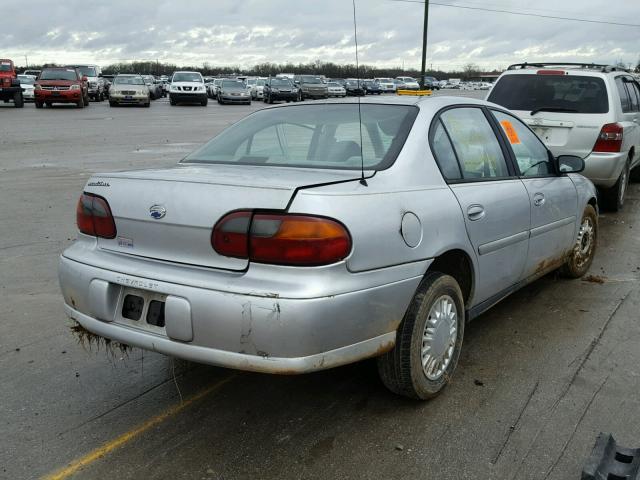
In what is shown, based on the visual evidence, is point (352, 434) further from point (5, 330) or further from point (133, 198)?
point (5, 330)

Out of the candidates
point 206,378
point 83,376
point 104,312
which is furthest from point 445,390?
point 83,376

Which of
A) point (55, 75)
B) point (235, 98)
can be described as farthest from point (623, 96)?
point (235, 98)

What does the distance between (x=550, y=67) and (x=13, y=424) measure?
25.6 feet

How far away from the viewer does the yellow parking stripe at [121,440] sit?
2.65m

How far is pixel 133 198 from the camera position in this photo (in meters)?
2.93

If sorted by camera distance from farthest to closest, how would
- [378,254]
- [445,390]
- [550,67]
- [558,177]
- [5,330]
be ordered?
1. [550,67]
2. [558,177]
3. [5,330]
4. [445,390]
5. [378,254]

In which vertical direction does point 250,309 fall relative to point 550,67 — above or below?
below

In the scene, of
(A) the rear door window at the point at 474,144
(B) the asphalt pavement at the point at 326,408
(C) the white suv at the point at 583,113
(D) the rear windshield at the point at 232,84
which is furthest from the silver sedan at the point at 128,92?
(A) the rear door window at the point at 474,144

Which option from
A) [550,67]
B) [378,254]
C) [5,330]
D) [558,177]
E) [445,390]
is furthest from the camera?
[550,67]

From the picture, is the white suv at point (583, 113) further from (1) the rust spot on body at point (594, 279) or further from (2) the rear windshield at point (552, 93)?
(1) the rust spot on body at point (594, 279)

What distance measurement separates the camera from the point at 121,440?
9.47ft

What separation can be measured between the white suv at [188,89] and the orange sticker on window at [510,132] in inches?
1228

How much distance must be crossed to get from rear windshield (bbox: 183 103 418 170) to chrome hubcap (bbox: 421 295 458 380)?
0.79 meters

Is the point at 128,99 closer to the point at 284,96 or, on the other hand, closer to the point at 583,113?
the point at 284,96
